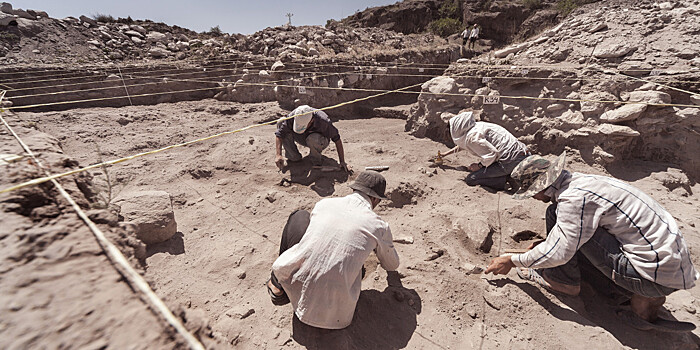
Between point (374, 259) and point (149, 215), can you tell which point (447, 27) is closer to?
point (374, 259)

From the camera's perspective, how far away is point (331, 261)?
166 centimetres

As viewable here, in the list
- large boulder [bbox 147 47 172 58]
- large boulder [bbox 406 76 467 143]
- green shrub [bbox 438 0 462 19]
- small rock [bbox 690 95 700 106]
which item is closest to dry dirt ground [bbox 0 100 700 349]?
large boulder [bbox 406 76 467 143]

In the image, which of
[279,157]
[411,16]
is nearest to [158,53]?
[279,157]

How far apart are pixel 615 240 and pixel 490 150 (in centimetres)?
196

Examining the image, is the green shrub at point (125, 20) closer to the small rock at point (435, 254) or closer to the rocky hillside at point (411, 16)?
the rocky hillside at point (411, 16)

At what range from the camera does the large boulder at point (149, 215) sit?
2.50 metres

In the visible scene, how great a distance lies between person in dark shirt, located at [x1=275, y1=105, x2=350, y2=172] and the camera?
12.4ft

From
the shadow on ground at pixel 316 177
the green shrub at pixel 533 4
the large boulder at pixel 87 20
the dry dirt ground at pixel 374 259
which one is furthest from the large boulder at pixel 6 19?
the green shrub at pixel 533 4

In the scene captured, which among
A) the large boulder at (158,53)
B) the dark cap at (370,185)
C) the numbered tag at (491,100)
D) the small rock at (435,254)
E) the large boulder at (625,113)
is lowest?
the small rock at (435,254)

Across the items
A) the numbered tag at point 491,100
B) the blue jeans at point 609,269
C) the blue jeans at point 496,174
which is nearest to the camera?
the blue jeans at point 609,269

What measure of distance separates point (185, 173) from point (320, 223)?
3123 millimetres

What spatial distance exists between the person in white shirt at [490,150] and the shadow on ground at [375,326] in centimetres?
226

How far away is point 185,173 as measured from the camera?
12.9 feet

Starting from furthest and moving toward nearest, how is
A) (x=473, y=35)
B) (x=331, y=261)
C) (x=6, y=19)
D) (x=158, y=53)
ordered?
(x=473, y=35), (x=158, y=53), (x=6, y=19), (x=331, y=261)
